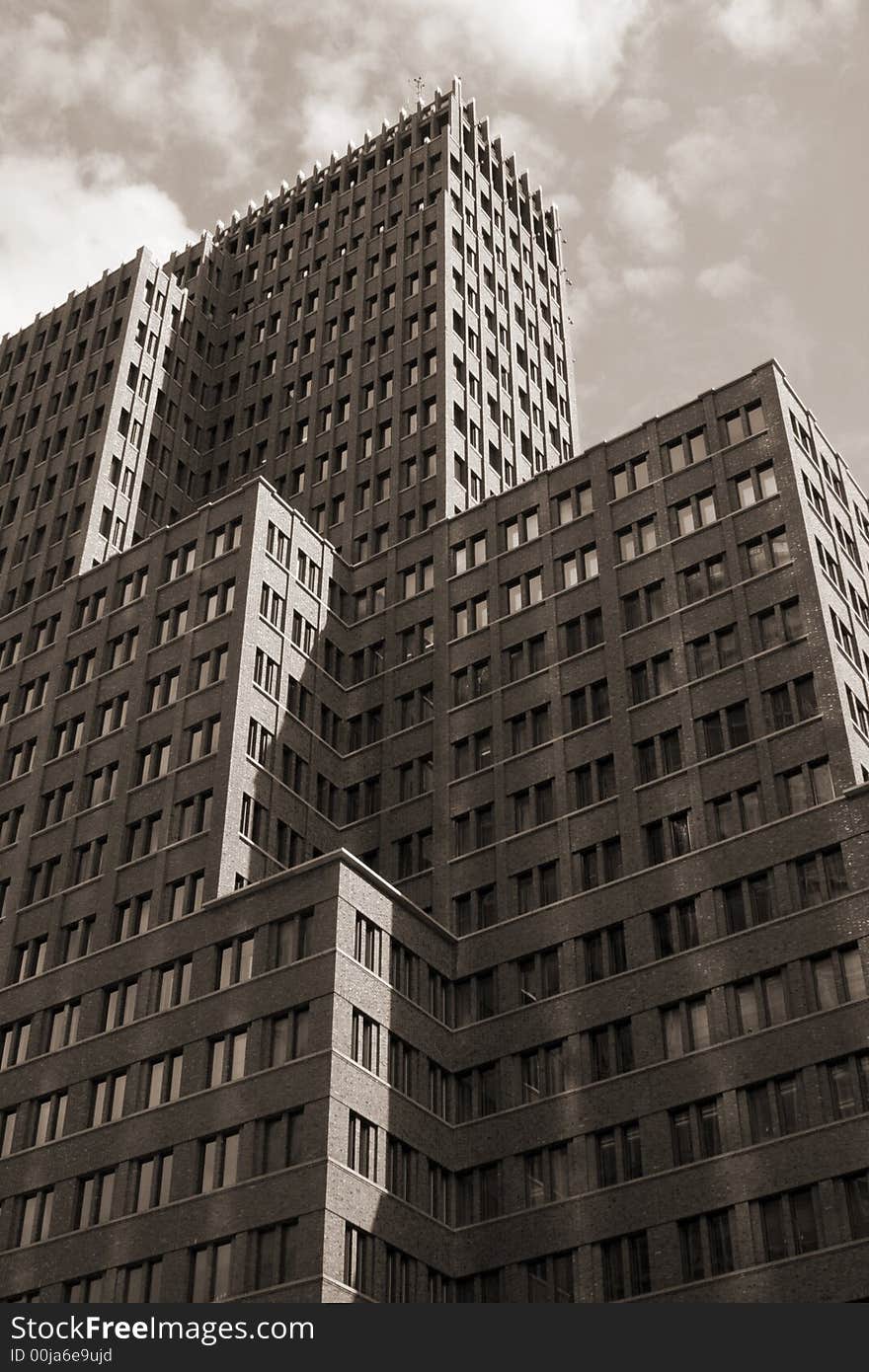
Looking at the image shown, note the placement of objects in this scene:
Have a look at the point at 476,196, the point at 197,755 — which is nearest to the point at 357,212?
the point at 476,196

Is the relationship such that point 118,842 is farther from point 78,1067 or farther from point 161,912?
point 78,1067

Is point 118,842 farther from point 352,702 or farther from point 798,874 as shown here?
point 798,874

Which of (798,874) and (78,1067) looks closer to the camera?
(798,874)

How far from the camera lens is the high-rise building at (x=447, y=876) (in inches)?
2237

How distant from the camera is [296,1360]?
39562mm

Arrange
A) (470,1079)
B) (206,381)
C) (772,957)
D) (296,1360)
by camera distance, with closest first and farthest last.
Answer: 1. (296,1360)
2. (772,957)
3. (470,1079)
4. (206,381)

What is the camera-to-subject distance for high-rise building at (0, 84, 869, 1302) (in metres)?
56.8

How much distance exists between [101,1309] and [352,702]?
134 ft

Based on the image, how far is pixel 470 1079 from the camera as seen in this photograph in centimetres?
6525

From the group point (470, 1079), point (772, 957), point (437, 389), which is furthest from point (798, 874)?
point (437, 389)

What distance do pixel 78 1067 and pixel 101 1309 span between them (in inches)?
753

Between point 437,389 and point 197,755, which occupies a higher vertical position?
point 437,389

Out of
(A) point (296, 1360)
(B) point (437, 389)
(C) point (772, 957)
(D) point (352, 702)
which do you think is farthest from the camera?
(B) point (437, 389)

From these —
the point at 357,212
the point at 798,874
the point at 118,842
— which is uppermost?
the point at 357,212
